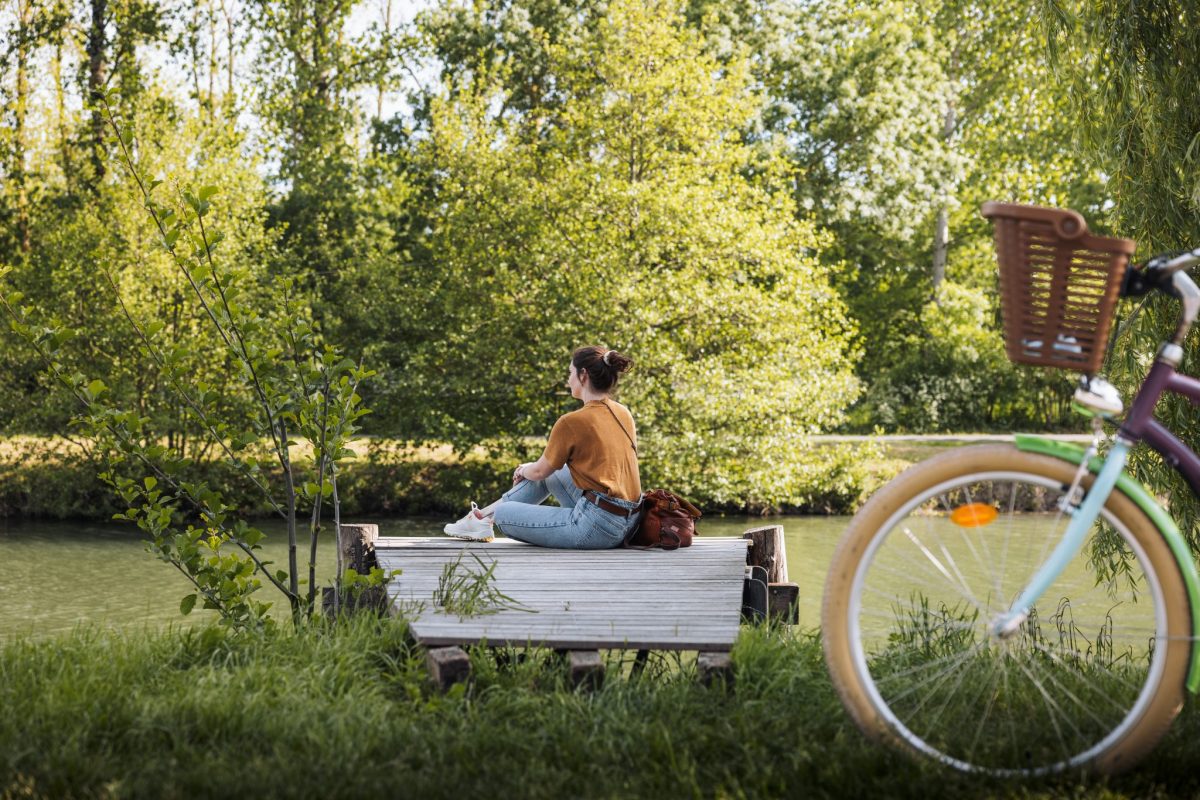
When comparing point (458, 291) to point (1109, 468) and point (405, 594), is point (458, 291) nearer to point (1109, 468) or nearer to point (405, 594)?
point (405, 594)

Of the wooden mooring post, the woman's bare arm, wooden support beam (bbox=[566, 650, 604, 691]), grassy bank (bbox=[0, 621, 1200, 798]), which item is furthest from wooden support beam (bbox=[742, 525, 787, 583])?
wooden support beam (bbox=[566, 650, 604, 691])

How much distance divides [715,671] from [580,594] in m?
1.19

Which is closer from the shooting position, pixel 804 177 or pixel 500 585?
pixel 500 585

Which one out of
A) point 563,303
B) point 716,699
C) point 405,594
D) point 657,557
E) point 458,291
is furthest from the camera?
point 458,291

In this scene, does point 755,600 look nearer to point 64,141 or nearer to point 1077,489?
point 1077,489

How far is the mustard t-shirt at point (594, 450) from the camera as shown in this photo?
6586 millimetres

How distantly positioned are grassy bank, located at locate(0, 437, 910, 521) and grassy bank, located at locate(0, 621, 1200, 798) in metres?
13.0

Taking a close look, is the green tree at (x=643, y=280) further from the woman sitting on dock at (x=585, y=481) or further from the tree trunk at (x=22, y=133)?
the woman sitting on dock at (x=585, y=481)

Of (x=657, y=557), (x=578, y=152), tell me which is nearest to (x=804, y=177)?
(x=578, y=152)

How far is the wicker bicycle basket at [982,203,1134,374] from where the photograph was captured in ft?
10.2

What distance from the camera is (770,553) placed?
6320 millimetres

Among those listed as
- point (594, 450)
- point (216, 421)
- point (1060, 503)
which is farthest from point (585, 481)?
point (1060, 503)

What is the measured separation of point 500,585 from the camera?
5.36 meters

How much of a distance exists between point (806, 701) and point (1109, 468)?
1.28 m
